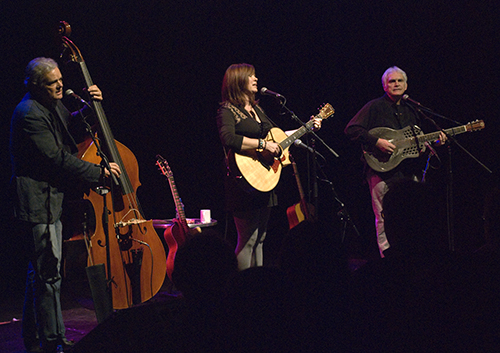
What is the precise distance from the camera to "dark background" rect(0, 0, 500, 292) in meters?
5.11

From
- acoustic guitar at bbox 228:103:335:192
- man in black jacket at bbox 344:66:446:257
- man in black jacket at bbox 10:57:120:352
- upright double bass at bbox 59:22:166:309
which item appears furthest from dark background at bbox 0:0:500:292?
man in black jacket at bbox 10:57:120:352

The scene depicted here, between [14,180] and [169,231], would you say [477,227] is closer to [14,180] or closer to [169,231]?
[169,231]

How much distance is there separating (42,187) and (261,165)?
5.61 feet

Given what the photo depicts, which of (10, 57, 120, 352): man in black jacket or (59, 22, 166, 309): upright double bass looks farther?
(59, 22, 166, 309): upright double bass

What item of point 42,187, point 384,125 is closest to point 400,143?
point 384,125

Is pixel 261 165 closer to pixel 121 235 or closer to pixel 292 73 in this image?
pixel 121 235

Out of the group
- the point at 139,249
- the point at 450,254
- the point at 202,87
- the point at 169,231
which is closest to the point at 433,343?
the point at 450,254

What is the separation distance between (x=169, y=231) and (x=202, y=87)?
2.17 meters

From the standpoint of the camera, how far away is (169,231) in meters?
4.02

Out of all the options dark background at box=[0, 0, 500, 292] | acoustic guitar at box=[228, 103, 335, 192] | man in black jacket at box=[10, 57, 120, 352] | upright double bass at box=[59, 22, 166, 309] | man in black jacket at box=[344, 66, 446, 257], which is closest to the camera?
man in black jacket at box=[10, 57, 120, 352]

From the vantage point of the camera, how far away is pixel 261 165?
387cm

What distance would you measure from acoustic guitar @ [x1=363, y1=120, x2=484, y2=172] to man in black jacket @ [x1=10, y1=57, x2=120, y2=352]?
2.80 m

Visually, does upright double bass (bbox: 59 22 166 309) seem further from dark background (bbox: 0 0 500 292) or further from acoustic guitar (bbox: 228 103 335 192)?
dark background (bbox: 0 0 500 292)

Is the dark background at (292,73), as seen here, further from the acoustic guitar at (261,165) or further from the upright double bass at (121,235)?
the upright double bass at (121,235)
